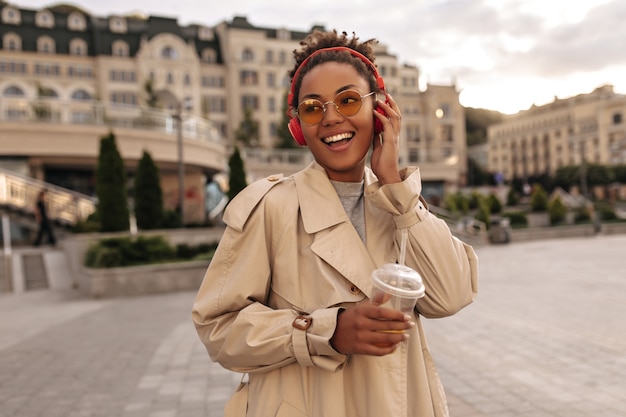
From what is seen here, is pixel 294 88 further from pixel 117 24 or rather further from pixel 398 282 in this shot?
pixel 117 24

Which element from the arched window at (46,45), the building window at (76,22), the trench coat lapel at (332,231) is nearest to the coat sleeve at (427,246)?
the trench coat lapel at (332,231)

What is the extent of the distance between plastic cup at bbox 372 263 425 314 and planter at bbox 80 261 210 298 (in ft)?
39.5

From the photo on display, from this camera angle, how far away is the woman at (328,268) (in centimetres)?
162

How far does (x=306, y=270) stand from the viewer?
1.74m

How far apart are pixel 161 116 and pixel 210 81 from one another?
3612 centimetres

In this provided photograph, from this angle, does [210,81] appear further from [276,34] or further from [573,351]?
[573,351]

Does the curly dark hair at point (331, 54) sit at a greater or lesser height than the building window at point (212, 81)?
lesser

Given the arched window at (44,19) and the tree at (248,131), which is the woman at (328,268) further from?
the arched window at (44,19)

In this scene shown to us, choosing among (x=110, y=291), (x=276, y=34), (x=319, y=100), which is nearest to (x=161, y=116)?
(x=110, y=291)

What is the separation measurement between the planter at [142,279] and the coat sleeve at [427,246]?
11774 mm

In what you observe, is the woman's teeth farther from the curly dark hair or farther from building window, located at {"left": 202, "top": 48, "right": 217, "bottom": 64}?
building window, located at {"left": 202, "top": 48, "right": 217, "bottom": 64}

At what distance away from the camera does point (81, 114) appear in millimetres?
22922

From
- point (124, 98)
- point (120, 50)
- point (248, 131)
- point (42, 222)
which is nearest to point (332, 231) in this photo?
point (42, 222)

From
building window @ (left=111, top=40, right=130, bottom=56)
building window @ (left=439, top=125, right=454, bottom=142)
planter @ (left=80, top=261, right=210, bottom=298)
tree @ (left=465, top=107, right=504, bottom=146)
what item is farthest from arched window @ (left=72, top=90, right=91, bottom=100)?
tree @ (left=465, top=107, right=504, bottom=146)
